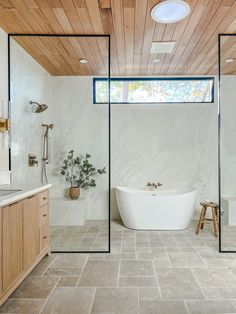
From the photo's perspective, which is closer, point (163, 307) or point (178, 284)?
point (163, 307)

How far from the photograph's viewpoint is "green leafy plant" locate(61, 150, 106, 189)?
492 cm

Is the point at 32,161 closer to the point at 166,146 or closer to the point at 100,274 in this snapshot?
the point at 100,274

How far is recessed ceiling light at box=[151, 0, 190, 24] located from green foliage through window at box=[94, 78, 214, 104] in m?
2.25

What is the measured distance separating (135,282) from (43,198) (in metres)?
1.33

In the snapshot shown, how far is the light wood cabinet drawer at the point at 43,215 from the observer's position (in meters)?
2.96

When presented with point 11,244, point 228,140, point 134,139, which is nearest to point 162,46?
point 134,139

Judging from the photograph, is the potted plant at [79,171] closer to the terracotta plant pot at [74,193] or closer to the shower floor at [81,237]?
the terracotta plant pot at [74,193]

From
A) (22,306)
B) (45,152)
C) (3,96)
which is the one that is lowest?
(22,306)

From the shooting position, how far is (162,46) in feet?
11.9

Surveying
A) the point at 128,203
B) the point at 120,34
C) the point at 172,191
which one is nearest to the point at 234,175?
the point at 172,191

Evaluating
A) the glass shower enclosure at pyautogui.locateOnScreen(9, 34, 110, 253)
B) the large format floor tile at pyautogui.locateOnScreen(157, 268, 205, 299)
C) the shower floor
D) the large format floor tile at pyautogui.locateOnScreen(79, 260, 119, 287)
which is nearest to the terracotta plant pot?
the glass shower enclosure at pyautogui.locateOnScreen(9, 34, 110, 253)

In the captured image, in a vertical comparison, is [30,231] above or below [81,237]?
above

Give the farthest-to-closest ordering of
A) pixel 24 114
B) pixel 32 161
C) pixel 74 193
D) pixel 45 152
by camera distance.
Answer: pixel 74 193, pixel 45 152, pixel 32 161, pixel 24 114

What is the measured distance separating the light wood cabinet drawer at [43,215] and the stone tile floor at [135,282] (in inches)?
18.3
